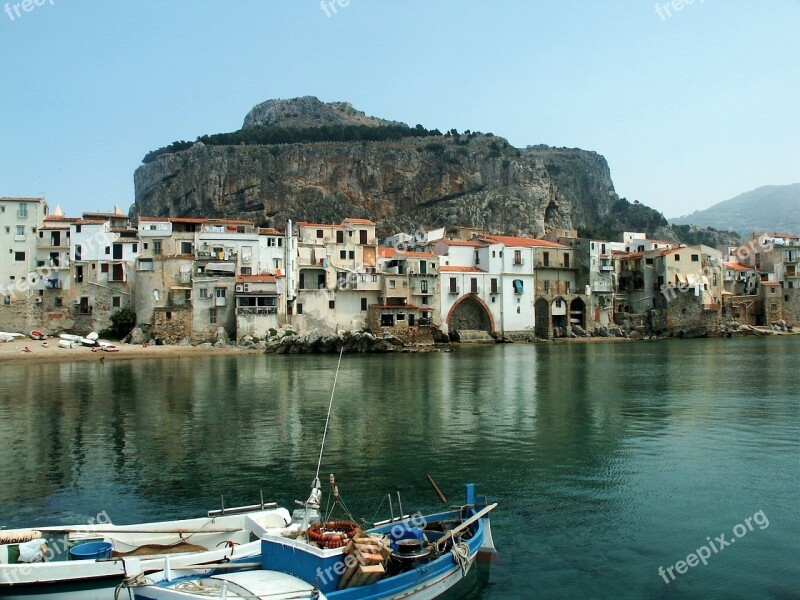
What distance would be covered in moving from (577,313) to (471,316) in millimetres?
14627

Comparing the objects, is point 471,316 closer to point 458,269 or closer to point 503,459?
point 458,269

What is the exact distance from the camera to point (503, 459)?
20062 mm

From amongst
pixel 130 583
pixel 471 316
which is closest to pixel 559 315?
pixel 471 316

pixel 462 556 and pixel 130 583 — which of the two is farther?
pixel 462 556

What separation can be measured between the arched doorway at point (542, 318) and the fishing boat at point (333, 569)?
7295 cm

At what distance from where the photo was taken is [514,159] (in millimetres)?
Result: 145500

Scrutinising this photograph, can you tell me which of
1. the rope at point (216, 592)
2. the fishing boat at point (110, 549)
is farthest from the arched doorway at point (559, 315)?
the rope at point (216, 592)

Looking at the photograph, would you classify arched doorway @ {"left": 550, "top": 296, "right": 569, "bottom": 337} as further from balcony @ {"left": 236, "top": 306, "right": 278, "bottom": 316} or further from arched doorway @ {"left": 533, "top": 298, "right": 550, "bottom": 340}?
balcony @ {"left": 236, "top": 306, "right": 278, "bottom": 316}

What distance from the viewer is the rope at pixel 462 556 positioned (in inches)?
450

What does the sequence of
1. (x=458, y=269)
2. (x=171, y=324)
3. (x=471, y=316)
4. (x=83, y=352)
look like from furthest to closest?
(x=471, y=316), (x=458, y=269), (x=171, y=324), (x=83, y=352)

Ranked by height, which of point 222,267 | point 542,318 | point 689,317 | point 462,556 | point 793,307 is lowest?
point 462,556

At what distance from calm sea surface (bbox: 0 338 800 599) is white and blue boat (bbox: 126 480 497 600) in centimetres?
86

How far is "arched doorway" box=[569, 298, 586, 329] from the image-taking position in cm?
8512

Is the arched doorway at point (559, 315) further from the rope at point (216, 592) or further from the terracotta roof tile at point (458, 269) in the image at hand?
the rope at point (216, 592)
